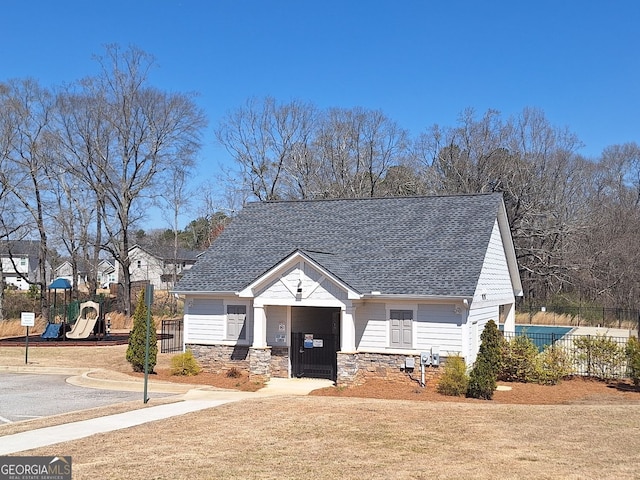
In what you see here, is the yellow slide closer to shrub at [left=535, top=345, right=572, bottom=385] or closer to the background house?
shrub at [left=535, top=345, right=572, bottom=385]

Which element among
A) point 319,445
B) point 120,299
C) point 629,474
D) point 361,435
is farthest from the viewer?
point 120,299

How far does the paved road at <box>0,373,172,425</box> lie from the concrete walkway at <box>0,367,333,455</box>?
813 mm

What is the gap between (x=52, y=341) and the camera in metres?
35.2

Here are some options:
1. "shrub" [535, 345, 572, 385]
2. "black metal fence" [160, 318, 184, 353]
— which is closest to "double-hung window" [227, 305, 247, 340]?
"black metal fence" [160, 318, 184, 353]

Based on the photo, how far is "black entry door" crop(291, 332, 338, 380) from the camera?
76.2ft

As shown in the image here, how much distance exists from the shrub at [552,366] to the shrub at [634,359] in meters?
1.93

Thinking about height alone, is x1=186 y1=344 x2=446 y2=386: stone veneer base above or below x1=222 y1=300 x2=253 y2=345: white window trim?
below

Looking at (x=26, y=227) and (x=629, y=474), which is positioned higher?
(x=26, y=227)

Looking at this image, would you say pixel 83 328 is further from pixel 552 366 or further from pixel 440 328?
pixel 552 366

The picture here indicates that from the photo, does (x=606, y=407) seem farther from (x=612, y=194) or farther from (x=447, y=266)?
(x=612, y=194)

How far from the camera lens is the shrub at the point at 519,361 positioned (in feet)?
72.7

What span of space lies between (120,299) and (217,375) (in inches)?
1104

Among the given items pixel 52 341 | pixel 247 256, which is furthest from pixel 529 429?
pixel 52 341

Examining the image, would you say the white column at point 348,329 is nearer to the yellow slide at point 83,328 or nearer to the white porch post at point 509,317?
the white porch post at point 509,317
